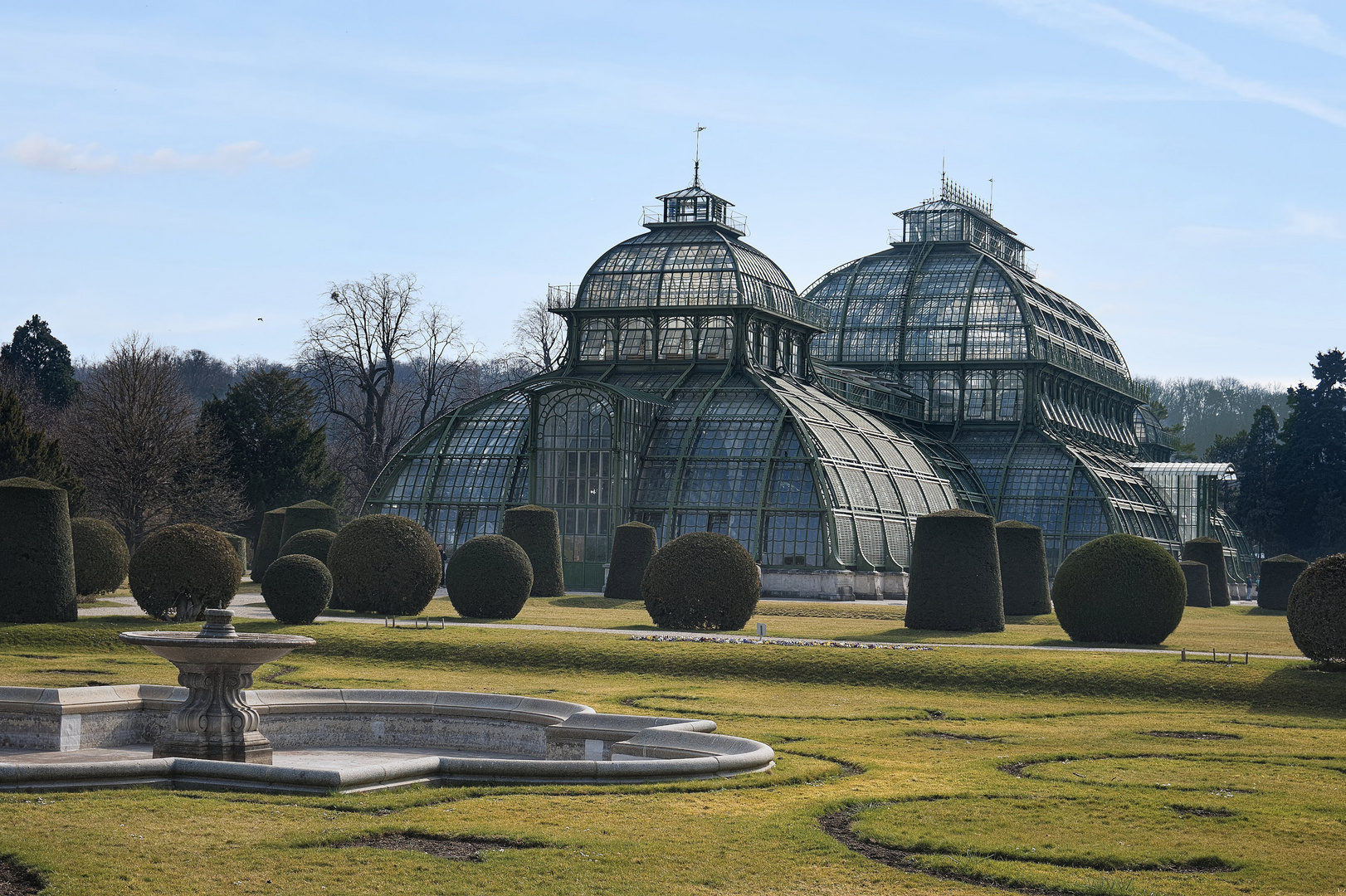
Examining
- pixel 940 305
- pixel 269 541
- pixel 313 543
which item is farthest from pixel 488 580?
pixel 940 305

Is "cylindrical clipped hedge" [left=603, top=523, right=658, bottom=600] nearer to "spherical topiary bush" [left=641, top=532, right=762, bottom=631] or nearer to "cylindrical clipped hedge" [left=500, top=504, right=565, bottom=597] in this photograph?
"cylindrical clipped hedge" [left=500, top=504, right=565, bottom=597]

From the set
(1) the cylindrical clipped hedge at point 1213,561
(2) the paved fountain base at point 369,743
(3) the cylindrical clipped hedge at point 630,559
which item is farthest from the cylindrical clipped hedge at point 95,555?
(1) the cylindrical clipped hedge at point 1213,561

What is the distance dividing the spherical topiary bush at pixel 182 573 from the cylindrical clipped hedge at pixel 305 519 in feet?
50.8

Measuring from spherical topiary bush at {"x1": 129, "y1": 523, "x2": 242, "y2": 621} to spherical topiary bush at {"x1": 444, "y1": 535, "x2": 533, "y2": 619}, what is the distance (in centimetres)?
655

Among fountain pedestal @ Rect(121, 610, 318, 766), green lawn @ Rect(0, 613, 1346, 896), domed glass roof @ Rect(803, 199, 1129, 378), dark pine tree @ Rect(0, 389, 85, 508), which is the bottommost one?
green lawn @ Rect(0, 613, 1346, 896)

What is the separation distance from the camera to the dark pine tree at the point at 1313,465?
9525 cm

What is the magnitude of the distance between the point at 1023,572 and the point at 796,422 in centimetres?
1499

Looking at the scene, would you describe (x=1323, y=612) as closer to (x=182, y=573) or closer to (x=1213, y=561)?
(x=182, y=573)

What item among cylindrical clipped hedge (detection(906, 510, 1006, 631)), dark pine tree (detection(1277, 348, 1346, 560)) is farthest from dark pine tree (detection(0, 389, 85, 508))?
dark pine tree (detection(1277, 348, 1346, 560))

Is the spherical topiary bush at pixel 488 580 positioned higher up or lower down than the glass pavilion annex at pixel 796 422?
lower down

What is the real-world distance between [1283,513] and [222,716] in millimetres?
89968

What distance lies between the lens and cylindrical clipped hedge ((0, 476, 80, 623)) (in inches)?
1374

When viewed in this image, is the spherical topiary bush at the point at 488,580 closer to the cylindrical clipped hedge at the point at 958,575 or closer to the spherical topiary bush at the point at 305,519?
the cylindrical clipped hedge at the point at 958,575

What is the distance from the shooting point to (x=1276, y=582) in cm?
6275
